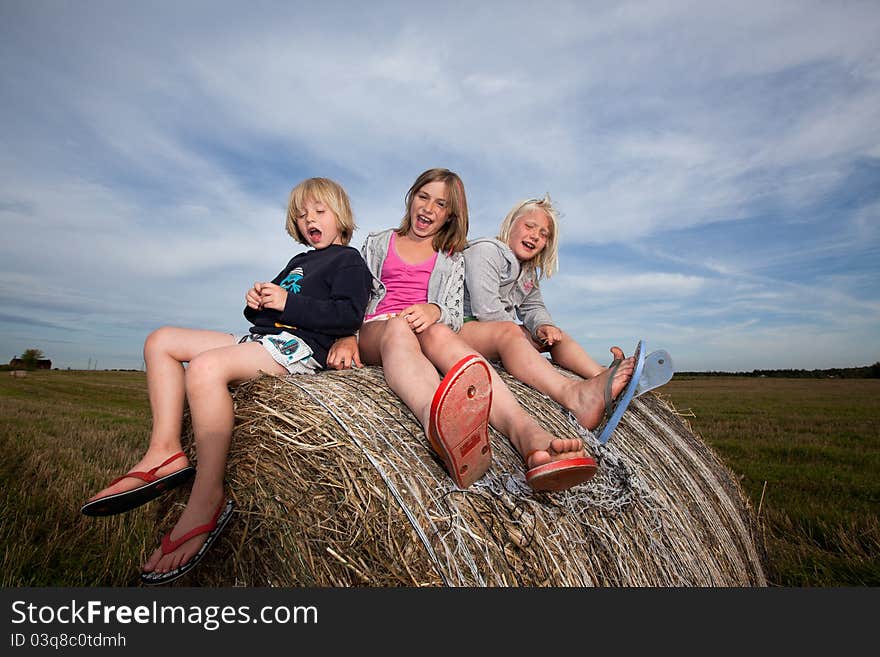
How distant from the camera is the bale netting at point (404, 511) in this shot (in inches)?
71.6

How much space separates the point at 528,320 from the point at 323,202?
1411mm

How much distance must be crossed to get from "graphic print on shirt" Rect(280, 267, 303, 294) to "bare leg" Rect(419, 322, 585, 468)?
0.74 m

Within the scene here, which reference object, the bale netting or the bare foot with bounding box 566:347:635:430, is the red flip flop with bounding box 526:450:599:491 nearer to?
the bale netting

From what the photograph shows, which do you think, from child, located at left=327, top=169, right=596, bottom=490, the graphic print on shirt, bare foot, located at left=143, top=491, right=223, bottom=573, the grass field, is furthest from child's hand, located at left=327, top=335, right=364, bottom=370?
the grass field

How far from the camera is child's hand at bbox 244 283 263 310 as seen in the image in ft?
8.39

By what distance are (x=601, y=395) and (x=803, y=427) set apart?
744 centimetres

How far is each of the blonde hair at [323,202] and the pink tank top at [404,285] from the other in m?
0.32

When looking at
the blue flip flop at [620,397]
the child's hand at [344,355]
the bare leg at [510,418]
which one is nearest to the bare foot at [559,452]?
the bare leg at [510,418]

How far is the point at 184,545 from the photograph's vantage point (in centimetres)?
219

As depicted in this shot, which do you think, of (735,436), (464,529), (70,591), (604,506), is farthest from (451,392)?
(735,436)

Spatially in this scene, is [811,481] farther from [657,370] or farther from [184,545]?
[184,545]

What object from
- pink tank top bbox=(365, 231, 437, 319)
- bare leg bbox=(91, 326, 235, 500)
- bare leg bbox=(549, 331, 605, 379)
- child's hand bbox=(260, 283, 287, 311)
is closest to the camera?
bare leg bbox=(91, 326, 235, 500)

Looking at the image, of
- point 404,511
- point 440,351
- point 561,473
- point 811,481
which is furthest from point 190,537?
point 811,481

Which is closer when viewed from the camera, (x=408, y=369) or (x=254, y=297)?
(x=408, y=369)
